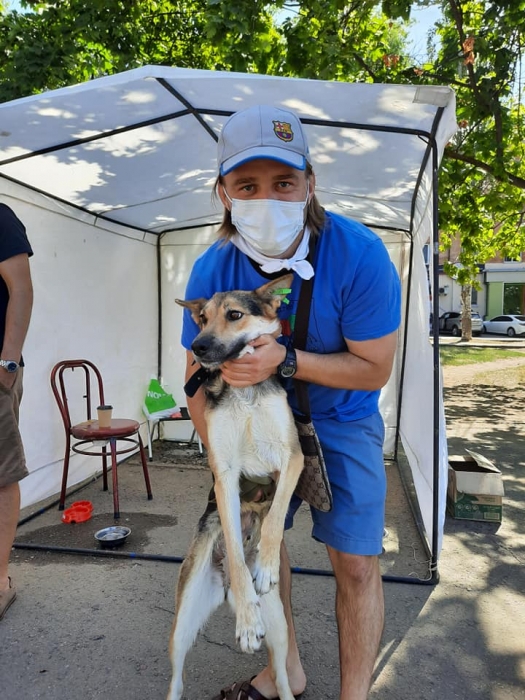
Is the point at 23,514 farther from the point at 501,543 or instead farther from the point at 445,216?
the point at 445,216

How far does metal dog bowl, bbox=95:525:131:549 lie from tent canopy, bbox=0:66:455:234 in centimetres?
328

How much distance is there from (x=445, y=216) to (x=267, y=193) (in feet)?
26.4

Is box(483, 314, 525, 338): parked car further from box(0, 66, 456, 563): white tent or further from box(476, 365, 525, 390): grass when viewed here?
box(0, 66, 456, 563): white tent

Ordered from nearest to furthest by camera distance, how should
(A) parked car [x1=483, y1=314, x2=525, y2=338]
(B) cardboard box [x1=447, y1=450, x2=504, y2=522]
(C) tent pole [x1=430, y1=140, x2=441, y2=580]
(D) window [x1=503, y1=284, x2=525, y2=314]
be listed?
(C) tent pole [x1=430, y1=140, x2=441, y2=580]
(B) cardboard box [x1=447, y1=450, x2=504, y2=522]
(A) parked car [x1=483, y1=314, x2=525, y2=338]
(D) window [x1=503, y1=284, x2=525, y2=314]

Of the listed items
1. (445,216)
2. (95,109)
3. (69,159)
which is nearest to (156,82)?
(95,109)

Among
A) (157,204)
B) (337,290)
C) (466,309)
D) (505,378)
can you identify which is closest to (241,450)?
(337,290)

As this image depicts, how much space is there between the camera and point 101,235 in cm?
652

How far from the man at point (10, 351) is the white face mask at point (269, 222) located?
1.83 m

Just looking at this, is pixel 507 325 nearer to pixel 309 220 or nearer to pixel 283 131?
pixel 309 220

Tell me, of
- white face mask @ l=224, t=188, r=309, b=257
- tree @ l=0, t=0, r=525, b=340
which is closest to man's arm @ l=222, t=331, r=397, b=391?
white face mask @ l=224, t=188, r=309, b=257

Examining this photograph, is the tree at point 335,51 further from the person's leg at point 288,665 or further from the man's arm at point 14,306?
the person's leg at point 288,665

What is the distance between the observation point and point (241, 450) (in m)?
2.04

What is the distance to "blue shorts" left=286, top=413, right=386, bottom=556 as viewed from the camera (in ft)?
7.22

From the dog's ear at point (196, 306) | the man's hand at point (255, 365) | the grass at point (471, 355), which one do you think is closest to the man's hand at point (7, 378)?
the dog's ear at point (196, 306)
